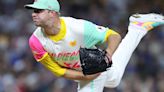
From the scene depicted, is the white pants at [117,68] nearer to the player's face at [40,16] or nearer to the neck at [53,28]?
the neck at [53,28]

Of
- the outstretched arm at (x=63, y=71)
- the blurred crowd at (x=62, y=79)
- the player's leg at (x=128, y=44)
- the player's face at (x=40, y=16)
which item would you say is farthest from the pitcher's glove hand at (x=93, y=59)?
the blurred crowd at (x=62, y=79)

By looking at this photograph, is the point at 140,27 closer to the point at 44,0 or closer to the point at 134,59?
the point at 44,0

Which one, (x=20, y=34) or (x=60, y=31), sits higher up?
(x=60, y=31)

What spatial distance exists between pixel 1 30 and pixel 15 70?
1308mm

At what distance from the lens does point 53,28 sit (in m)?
5.80

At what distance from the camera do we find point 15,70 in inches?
376

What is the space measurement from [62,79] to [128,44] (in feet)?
9.09

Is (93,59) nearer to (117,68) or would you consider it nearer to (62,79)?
(117,68)

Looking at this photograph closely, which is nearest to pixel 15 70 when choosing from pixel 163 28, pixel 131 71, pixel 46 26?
pixel 131 71

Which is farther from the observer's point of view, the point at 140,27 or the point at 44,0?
the point at 140,27

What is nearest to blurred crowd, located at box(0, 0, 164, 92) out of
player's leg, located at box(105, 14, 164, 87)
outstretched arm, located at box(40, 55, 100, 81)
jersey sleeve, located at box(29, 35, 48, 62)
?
player's leg, located at box(105, 14, 164, 87)

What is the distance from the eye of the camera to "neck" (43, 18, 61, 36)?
575 cm

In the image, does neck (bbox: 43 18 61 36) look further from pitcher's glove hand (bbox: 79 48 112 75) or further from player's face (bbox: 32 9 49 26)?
pitcher's glove hand (bbox: 79 48 112 75)

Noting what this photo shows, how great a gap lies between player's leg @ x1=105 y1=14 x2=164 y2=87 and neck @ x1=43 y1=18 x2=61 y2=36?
30.1 inches
